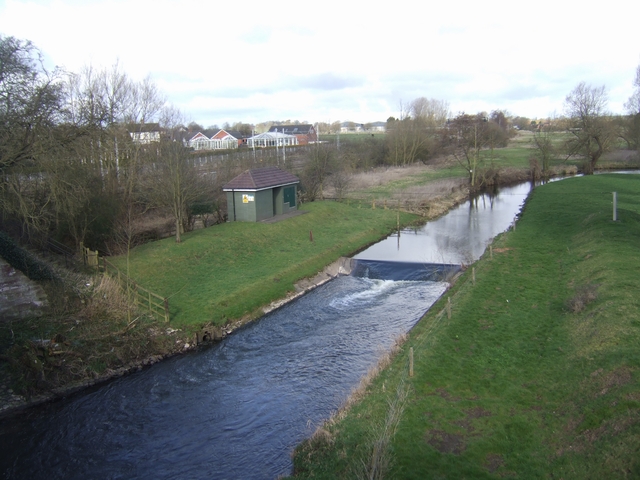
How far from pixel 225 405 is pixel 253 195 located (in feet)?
60.9

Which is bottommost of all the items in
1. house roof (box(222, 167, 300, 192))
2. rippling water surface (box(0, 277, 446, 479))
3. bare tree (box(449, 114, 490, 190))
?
rippling water surface (box(0, 277, 446, 479))

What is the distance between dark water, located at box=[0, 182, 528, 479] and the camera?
474 inches

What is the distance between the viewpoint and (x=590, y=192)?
44031mm

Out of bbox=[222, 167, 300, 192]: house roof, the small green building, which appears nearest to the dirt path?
the small green building

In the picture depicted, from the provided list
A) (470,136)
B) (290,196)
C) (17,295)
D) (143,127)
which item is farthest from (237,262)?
(470,136)

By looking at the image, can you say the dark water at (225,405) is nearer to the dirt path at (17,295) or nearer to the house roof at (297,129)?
the dirt path at (17,295)

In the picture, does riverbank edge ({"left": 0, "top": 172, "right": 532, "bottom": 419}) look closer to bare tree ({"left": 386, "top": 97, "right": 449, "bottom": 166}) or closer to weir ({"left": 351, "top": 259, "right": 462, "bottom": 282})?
weir ({"left": 351, "top": 259, "right": 462, "bottom": 282})

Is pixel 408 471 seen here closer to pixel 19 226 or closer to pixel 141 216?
pixel 19 226

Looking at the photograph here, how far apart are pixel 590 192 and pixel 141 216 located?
119ft

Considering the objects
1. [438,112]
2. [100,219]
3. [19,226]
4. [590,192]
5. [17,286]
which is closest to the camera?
[17,286]

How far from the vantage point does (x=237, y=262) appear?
84.1ft

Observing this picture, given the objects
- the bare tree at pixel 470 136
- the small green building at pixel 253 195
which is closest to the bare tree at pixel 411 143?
the bare tree at pixel 470 136

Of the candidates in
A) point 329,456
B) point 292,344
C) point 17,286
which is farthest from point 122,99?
point 329,456

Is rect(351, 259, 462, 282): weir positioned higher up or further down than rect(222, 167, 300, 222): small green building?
further down
